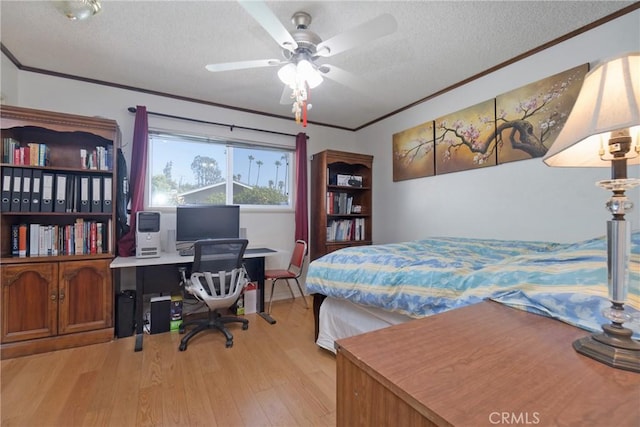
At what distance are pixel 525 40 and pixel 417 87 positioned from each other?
0.92 metres

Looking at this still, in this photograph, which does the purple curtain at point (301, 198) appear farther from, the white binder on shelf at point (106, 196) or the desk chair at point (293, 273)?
the white binder on shelf at point (106, 196)

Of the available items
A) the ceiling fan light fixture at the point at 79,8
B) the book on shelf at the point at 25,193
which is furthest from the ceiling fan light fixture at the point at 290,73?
the book on shelf at the point at 25,193

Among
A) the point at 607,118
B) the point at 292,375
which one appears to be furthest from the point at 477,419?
the point at 292,375

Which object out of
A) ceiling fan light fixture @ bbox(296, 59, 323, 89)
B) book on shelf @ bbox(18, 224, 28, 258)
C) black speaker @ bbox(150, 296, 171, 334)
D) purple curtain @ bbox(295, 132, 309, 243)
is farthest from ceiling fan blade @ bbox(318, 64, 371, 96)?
book on shelf @ bbox(18, 224, 28, 258)

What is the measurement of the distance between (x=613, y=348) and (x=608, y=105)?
0.54m

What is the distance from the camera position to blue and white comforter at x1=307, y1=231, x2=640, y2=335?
834 millimetres

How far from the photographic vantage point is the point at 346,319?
1.91m

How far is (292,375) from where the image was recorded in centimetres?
180

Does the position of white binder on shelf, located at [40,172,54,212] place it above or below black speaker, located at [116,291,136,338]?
above

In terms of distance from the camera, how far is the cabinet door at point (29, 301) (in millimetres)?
2002

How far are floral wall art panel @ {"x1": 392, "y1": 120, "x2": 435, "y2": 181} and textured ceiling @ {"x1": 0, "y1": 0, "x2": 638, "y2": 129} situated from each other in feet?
1.47

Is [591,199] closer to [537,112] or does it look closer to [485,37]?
[537,112]

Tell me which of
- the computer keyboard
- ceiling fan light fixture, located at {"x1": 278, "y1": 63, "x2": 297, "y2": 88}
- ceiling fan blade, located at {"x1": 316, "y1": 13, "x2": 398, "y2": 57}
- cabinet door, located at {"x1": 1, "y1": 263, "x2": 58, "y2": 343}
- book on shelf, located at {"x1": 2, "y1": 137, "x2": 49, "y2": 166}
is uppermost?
ceiling fan blade, located at {"x1": 316, "y1": 13, "x2": 398, "y2": 57}

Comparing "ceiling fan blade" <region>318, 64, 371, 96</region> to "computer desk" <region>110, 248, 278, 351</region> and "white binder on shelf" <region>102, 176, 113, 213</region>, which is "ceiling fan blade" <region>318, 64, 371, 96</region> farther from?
"white binder on shelf" <region>102, 176, 113, 213</region>
